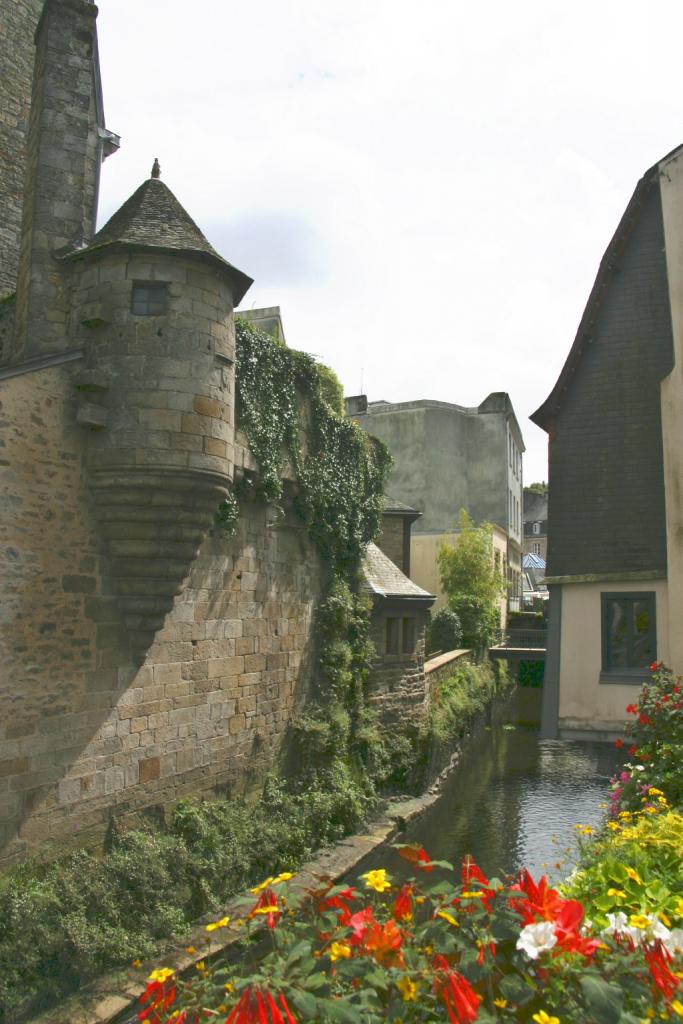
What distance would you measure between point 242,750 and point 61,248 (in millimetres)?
7719

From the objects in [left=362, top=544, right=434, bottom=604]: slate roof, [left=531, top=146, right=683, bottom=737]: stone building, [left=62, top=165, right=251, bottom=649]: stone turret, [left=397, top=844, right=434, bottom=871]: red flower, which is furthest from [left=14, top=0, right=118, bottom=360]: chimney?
[left=362, top=544, right=434, bottom=604]: slate roof

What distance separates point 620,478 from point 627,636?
2050 mm

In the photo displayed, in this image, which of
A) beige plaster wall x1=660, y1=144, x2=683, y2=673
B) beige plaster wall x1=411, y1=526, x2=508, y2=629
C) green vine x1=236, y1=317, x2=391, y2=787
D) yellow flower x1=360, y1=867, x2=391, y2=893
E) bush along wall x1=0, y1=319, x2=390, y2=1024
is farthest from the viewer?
beige plaster wall x1=411, y1=526, x2=508, y2=629

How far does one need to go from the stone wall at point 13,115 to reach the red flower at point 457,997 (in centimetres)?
1433

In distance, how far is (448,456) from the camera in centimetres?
3831

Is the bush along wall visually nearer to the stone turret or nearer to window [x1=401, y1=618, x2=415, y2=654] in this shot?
window [x1=401, y1=618, x2=415, y2=654]

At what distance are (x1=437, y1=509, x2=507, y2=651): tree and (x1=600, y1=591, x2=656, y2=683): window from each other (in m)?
17.7

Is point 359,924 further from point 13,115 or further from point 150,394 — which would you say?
point 13,115

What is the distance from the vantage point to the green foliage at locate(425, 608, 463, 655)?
90.7 feet

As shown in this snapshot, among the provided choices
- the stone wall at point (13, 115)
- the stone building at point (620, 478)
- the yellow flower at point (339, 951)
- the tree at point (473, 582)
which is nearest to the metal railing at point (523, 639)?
the tree at point (473, 582)

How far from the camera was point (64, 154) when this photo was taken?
34.3 ft

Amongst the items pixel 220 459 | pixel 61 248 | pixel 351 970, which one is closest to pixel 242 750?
pixel 220 459

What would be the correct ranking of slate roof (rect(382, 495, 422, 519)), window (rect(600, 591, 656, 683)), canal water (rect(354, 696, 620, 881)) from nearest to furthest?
window (rect(600, 591, 656, 683))
canal water (rect(354, 696, 620, 881))
slate roof (rect(382, 495, 422, 519))

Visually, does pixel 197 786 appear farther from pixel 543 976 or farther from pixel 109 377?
pixel 543 976
